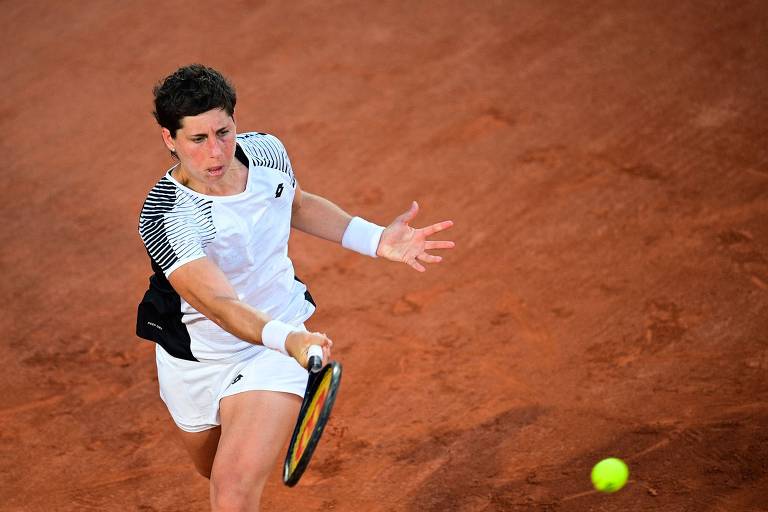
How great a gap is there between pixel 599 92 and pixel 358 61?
2246mm

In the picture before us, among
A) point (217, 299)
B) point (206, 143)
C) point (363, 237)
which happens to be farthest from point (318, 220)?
point (217, 299)

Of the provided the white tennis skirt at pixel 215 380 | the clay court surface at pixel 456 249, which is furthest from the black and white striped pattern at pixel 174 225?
the clay court surface at pixel 456 249

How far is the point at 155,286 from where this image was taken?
3.77 m

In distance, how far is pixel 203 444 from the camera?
156 inches

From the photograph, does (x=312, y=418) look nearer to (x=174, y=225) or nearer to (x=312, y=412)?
(x=312, y=412)

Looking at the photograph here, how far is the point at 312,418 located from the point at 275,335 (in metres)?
0.31

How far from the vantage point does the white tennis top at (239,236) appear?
135 inches

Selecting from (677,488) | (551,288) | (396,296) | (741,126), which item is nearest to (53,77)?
(396,296)

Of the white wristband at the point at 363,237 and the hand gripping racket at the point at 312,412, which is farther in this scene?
the white wristband at the point at 363,237

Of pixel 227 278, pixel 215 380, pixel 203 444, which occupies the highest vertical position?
pixel 227 278

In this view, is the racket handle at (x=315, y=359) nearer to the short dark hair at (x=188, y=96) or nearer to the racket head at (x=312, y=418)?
the racket head at (x=312, y=418)

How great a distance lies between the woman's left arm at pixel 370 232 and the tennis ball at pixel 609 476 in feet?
4.54

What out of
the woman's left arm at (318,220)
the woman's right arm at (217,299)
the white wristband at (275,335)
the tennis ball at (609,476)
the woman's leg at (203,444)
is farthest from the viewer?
the tennis ball at (609,476)

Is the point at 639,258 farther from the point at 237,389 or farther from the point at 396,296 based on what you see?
the point at 237,389
